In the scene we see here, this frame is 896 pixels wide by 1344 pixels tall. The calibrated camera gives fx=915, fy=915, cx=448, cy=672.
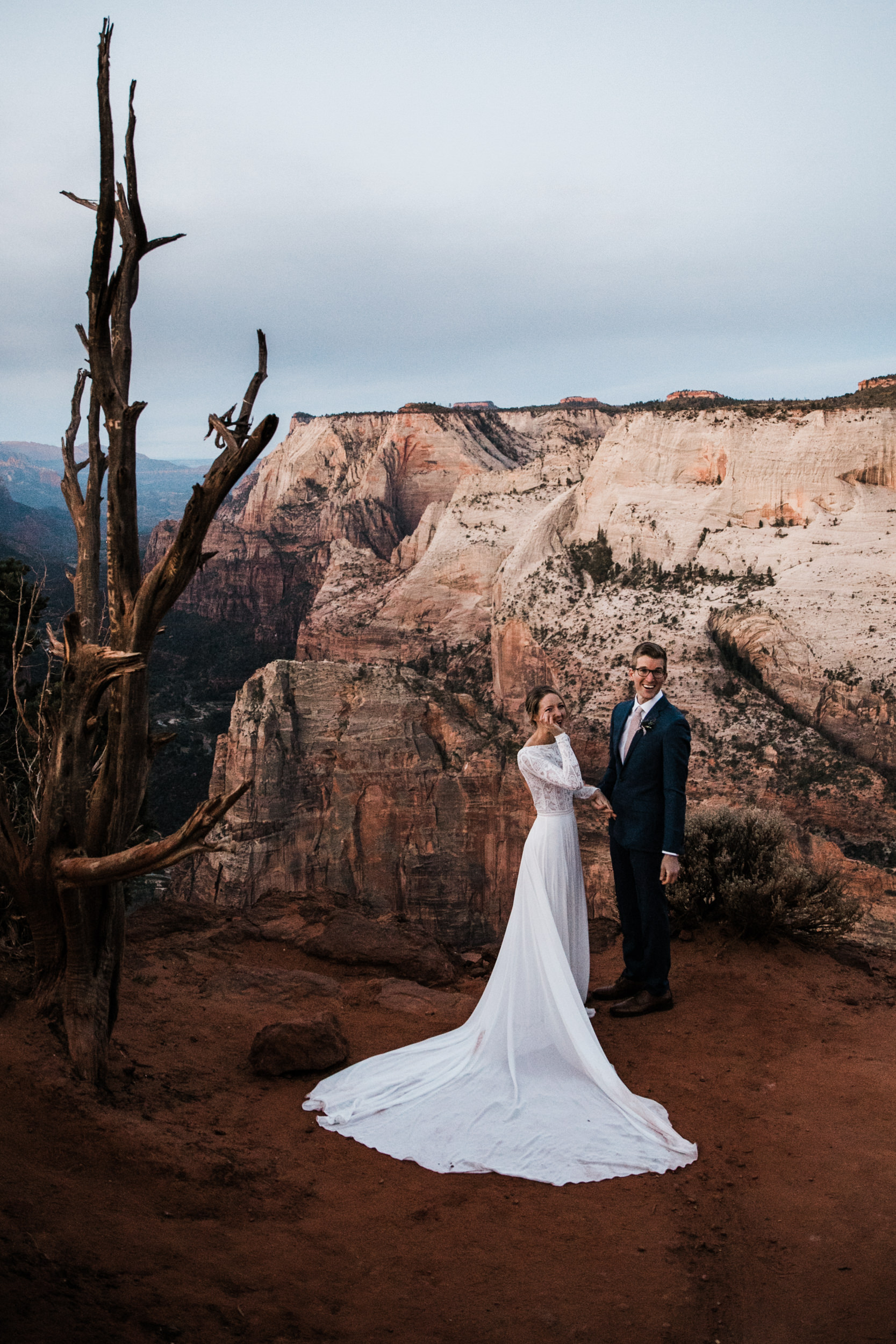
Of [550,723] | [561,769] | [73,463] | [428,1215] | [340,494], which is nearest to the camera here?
[428,1215]

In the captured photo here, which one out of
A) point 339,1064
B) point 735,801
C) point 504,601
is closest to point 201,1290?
point 339,1064

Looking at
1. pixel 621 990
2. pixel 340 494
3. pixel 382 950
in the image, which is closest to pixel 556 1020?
pixel 621 990

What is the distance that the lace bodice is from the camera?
5242mm

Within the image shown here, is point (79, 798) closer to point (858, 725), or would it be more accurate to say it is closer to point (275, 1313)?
point (275, 1313)

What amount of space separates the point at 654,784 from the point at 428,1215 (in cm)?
282

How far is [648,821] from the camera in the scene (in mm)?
5617

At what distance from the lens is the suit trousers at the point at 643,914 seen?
5660 millimetres

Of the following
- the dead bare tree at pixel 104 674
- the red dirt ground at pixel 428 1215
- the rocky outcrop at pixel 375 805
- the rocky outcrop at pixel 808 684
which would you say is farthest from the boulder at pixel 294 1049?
the rocky outcrop at pixel 808 684

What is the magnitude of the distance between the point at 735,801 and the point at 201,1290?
25204mm

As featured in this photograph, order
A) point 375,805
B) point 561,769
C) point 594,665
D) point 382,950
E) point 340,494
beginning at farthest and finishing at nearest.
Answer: point 340,494 < point 594,665 < point 375,805 < point 382,950 < point 561,769

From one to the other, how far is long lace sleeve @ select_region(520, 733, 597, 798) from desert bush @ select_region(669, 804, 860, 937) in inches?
78.4

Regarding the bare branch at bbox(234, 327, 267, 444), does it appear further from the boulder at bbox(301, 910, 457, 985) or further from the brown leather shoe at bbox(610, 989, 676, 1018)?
the boulder at bbox(301, 910, 457, 985)

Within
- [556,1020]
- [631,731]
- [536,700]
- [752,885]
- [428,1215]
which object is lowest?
[428,1215]

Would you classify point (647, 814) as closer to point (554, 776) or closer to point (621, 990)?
point (554, 776)
